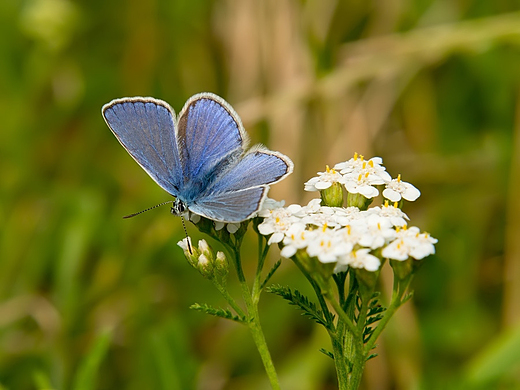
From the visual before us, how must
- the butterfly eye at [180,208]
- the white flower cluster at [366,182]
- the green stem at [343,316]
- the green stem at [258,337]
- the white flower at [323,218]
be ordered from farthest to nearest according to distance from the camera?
1. the butterfly eye at [180,208]
2. the white flower cluster at [366,182]
3. the white flower at [323,218]
4. the green stem at [258,337]
5. the green stem at [343,316]

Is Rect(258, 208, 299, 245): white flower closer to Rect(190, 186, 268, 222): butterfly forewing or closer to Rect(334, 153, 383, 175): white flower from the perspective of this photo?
Rect(190, 186, 268, 222): butterfly forewing

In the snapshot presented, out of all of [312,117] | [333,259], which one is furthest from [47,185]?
[333,259]

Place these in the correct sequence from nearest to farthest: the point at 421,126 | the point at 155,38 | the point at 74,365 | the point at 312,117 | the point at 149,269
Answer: the point at 74,365
the point at 149,269
the point at 312,117
the point at 421,126
the point at 155,38

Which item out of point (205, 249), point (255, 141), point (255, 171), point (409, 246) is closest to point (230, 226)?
point (205, 249)

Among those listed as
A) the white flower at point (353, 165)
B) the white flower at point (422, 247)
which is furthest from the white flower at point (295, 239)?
the white flower at point (353, 165)

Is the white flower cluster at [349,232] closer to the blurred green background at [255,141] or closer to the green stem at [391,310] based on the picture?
the green stem at [391,310]

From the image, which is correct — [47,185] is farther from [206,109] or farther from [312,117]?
[206,109]

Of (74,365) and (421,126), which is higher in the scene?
(421,126)
